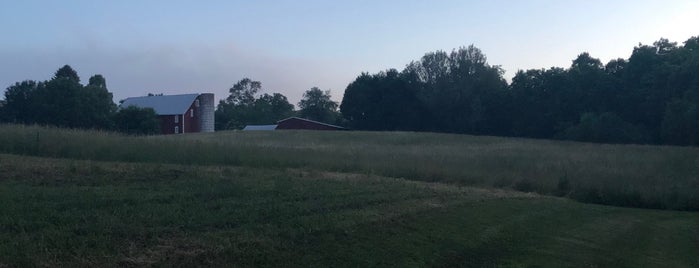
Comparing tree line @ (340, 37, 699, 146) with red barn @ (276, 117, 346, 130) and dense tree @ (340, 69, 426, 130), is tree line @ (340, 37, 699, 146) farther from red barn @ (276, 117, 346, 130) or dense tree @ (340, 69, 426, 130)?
red barn @ (276, 117, 346, 130)

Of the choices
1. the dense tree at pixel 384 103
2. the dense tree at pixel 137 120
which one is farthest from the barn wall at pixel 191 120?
the dense tree at pixel 384 103

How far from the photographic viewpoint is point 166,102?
3253 inches

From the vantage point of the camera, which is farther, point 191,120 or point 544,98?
point 544,98

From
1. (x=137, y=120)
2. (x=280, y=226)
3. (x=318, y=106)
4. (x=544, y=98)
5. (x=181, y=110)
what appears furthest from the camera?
(x=318, y=106)

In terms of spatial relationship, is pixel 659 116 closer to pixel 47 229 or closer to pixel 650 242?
pixel 650 242

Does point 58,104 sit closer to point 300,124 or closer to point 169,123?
point 169,123

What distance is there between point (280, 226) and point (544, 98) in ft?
271

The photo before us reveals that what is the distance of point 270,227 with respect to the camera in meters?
11.1

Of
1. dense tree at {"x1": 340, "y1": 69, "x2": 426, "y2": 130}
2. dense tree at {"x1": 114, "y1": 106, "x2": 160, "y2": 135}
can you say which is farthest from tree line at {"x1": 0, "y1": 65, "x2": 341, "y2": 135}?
dense tree at {"x1": 340, "y1": 69, "x2": 426, "y2": 130}

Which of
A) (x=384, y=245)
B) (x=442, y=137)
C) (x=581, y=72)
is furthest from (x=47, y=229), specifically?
(x=581, y=72)

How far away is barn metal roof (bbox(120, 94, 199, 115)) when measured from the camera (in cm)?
7969

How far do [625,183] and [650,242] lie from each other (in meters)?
13.5

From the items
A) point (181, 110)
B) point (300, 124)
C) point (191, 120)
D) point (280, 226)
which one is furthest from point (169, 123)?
point (280, 226)

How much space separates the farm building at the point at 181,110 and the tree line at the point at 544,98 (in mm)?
23810
